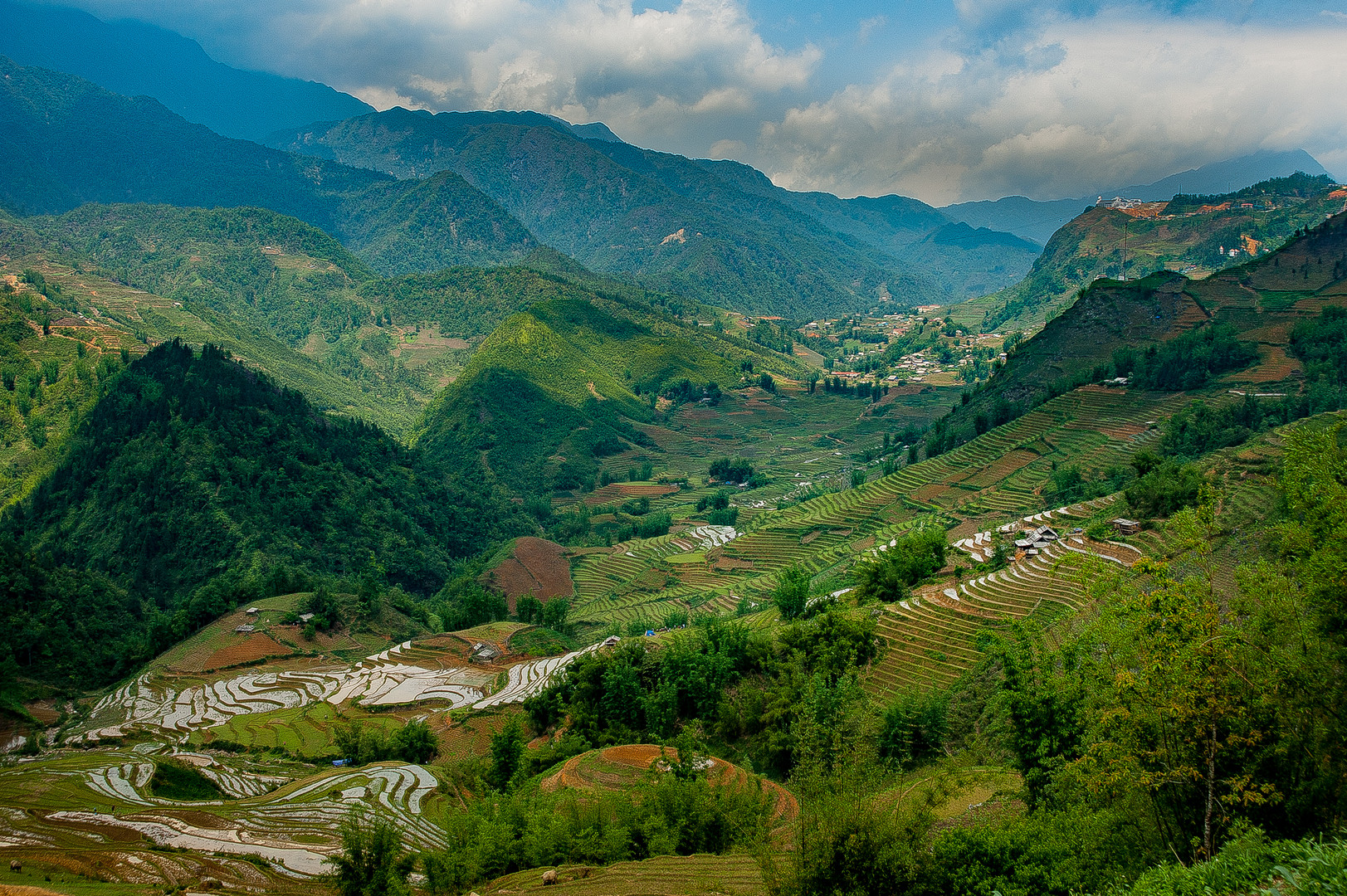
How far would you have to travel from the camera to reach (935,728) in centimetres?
3155

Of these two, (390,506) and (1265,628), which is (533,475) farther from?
(1265,628)

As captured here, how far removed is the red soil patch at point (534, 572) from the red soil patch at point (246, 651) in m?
26.2

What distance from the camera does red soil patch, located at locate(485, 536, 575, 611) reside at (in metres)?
87.6

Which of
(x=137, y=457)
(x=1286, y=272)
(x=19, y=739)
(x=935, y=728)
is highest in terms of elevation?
(x=1286, y=272)

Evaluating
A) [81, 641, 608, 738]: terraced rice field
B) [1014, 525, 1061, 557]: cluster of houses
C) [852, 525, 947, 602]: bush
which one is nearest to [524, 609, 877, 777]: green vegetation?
[852, 525, 947, 602]: bush

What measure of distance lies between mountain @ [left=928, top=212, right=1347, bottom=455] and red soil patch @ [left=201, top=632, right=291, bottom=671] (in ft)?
263

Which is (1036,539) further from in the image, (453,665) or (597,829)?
(453,665)

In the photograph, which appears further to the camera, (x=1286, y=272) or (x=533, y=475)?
(x=533, y=475)

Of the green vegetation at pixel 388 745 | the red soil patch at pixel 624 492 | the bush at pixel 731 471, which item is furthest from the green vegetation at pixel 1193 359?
the green vegetation at pixel 388 745

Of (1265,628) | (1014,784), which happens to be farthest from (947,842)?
(1014,784)

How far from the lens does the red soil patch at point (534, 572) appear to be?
287 feet

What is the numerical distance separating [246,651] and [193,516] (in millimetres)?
25848

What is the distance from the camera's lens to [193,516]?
7950 cm

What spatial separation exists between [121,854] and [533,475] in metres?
111
